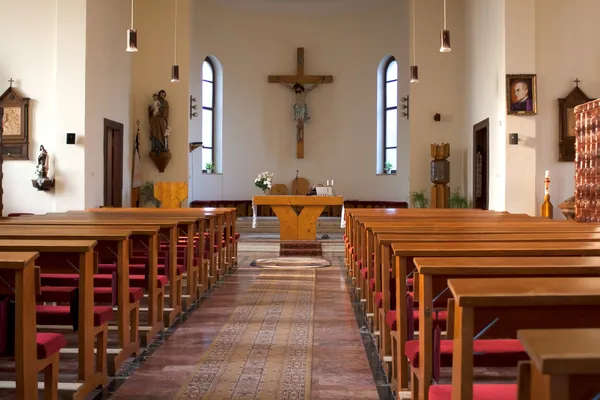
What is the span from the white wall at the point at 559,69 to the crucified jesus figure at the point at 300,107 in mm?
6274

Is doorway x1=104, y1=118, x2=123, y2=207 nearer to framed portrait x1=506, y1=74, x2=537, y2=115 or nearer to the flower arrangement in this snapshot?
the flower arrangement

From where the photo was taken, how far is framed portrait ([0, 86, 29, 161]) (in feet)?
34.0

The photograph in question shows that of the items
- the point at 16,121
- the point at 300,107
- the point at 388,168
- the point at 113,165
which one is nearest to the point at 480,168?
the point at 388,168

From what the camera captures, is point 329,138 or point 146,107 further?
point 329,138

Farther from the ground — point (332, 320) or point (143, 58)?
point (143, 58)

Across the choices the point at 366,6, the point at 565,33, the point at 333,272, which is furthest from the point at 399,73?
the point at 333,272

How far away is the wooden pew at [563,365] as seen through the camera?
1045 millimetres

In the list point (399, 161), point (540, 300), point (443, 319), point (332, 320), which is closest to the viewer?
point (540, 300)

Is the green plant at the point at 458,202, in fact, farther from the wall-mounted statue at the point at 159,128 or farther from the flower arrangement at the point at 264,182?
the wall-mounted statue at the point at 159,128

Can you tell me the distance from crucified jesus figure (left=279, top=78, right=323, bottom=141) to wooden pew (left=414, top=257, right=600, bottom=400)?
42.2ft

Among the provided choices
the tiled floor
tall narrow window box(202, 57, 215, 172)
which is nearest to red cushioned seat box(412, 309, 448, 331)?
the tiled floor

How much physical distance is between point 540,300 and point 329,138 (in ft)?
46.1

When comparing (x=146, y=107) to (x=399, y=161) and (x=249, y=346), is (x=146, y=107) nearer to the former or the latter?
(x=399, y=161)

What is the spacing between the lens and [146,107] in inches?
522
